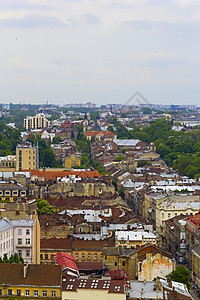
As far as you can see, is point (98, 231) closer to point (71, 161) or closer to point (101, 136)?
point (71, 161)

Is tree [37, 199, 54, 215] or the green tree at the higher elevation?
tree [37, 199, 54, 215]

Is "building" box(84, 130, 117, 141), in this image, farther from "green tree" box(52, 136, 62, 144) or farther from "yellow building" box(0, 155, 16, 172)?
"yellow building" box(0, 155, 16, 172)

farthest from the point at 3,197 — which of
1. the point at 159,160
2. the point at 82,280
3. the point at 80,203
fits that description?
the point at 159,160

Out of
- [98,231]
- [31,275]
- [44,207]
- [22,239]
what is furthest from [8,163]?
[31,275]

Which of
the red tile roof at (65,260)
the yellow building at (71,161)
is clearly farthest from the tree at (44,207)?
the yellow building at (71,161)

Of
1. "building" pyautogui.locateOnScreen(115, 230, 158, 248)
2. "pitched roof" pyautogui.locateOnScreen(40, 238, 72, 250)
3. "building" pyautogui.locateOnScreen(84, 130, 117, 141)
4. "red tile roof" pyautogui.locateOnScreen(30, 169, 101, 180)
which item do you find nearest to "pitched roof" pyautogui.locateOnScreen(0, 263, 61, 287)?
"pitched roof" pyautogui.locateOnScreen(40, 238, 72, 250)
